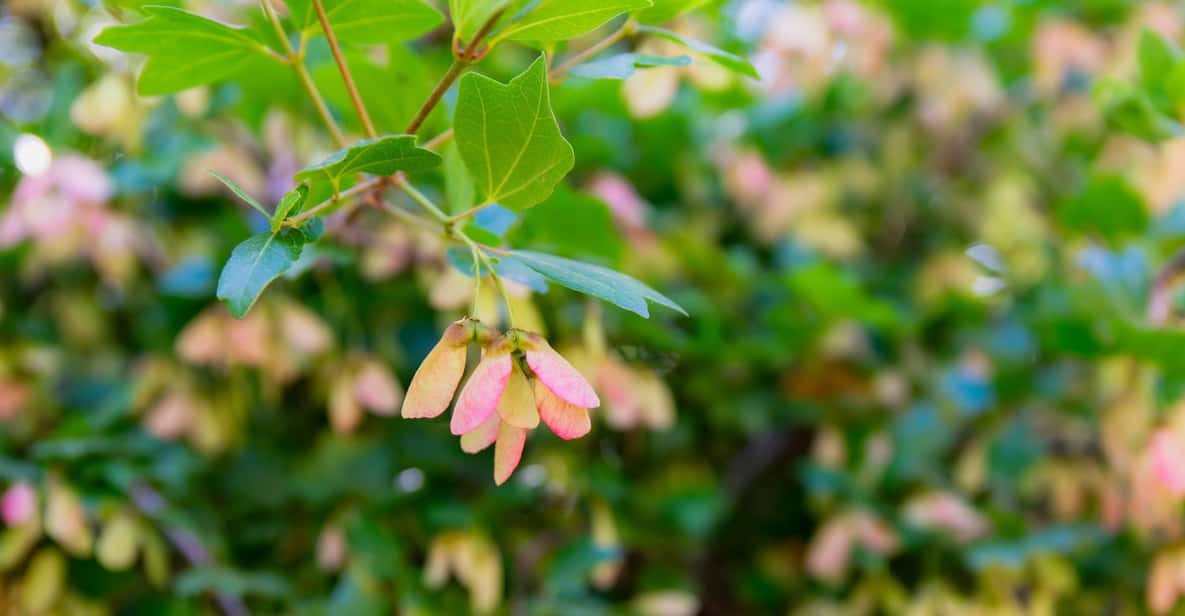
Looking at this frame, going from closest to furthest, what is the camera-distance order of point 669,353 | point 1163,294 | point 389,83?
point 389,83
point 1163,294
point 669,353

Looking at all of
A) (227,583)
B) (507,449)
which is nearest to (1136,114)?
(507,449)

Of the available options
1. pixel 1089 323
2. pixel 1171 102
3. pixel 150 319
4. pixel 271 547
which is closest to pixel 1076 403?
pixel 1089 323

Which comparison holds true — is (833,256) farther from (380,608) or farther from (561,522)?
(380,608)

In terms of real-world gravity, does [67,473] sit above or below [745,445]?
above

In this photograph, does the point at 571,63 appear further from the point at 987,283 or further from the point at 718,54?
the point at 987,283

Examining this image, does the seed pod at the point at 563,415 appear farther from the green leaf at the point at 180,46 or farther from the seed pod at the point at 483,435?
the green leaf at the point at 180,46

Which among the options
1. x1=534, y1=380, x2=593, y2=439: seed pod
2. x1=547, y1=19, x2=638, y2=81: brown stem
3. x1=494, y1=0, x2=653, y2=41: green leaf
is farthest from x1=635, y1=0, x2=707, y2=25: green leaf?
x1=534, y1=380, x2=593, y2=439: seed pod
